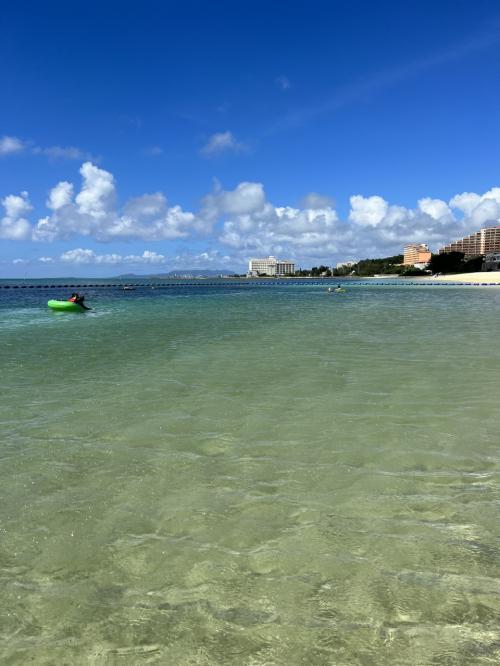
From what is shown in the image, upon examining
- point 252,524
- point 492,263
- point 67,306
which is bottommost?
point 252,524

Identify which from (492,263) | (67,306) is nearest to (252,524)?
(67,306)

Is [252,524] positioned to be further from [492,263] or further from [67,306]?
[492,263]

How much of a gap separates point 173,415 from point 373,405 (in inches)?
166

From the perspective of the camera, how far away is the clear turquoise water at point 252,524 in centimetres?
332

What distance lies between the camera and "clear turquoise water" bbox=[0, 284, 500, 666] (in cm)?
332

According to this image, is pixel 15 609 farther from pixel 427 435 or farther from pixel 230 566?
pixel 427 435

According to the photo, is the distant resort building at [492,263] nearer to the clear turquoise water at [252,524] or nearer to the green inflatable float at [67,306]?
the green inflatable float at [67,306]

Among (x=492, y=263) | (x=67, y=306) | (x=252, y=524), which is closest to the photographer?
(x=252, y=524)

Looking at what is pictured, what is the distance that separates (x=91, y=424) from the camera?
27.7 ft

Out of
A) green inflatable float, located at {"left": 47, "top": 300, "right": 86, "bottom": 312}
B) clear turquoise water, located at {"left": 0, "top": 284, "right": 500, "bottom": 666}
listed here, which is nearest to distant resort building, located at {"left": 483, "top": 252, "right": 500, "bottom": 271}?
green inflatable float, located at {"left": 47, "top": 300, "right": 86, "bottom": 312}

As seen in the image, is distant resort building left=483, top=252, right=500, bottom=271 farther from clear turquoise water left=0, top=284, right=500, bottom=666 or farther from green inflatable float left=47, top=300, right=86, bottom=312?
clear turquoise water left=0, top=284, right=500, bottom=666

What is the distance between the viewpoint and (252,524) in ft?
16.0

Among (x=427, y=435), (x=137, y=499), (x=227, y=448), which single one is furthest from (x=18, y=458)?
(x=427, y=435)

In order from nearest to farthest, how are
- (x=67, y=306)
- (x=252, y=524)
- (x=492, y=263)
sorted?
1. (x=252, y=524)
2. (x=67, y=306)
3. (x=492, y=263)
